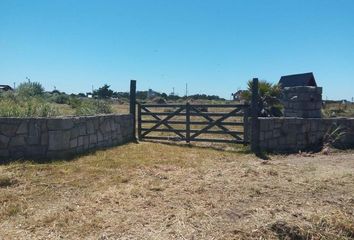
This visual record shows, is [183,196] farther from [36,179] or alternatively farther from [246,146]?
[246,146]

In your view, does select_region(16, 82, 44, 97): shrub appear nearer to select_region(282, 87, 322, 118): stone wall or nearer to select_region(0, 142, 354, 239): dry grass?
select_region(0, 142, 354, 239): dry grass

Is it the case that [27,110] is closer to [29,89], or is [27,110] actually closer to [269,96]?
[29,89]

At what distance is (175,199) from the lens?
588 centimetres

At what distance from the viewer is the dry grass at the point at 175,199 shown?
4711mm

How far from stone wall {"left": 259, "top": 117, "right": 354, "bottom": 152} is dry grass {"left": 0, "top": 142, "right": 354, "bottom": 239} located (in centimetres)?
182

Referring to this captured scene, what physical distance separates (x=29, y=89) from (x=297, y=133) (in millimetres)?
9374

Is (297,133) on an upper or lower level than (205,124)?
lower

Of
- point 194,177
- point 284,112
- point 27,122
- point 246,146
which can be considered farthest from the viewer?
point 284,112

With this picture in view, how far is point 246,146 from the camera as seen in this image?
1136cm

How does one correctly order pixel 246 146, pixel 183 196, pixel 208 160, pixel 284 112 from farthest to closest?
pixel 284 112
pixel 246 146
pixel 208 160
pixel 183 196

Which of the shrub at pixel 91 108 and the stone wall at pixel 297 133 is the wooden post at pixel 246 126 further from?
the shrub at pixel 91 108

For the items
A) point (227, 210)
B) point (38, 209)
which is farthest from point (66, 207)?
point (227, 210)

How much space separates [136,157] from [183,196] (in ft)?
11.4

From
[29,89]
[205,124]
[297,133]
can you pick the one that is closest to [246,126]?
[205,124]
